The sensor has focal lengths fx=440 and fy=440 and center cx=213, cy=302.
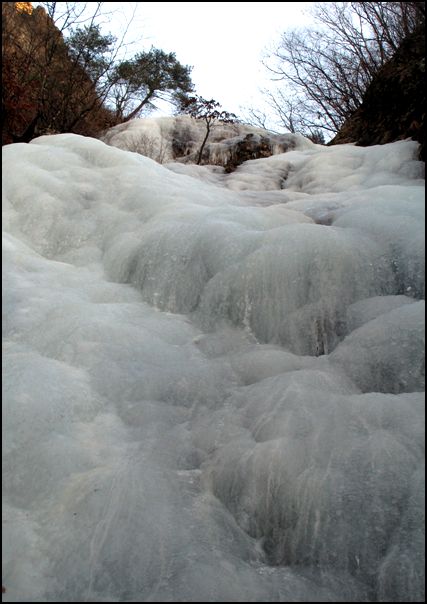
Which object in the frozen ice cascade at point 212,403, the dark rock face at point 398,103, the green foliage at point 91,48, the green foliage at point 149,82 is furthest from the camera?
the green foliage at point 149,82

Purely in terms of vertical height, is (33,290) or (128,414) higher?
(33,290)

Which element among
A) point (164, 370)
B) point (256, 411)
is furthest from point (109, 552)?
point (164, 370)

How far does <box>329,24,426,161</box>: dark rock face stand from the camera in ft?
17.2

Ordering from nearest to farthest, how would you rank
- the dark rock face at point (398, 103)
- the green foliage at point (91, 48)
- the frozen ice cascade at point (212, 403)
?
the frozen ice cascade at point (212, 403) < the dark rock face at point (398, 103) < the green foliage at point (91, 48)

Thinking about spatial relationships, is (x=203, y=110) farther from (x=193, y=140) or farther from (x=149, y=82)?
(x=149, y=82)

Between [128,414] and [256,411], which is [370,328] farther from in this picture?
[128,414]

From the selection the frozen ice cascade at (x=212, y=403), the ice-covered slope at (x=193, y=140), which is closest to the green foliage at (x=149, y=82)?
the ice-covered slope at (x=193, y=140)

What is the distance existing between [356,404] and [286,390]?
0.85ft

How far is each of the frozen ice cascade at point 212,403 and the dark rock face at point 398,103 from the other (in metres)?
2.79

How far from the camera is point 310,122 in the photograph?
13375mm

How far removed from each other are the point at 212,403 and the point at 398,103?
5.70 m

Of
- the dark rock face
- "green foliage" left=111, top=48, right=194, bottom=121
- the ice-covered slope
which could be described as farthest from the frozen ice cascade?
"green foliage" left=111, top=48, right=194, bottom=121

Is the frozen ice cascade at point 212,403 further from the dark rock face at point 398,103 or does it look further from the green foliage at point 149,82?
the green foliage at point 149,82

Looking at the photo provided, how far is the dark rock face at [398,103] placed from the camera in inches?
206
